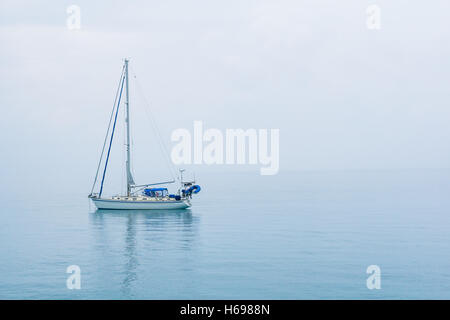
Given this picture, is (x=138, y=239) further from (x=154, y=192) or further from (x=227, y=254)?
(x=154, y=192)

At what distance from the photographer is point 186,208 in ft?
254

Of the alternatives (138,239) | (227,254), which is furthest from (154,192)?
(227,254)

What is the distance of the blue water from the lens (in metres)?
30.8

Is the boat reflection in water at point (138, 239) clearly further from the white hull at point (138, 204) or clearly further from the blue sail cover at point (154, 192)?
the blue sail cover at point (154, 192)

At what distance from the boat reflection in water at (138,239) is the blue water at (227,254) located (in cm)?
11

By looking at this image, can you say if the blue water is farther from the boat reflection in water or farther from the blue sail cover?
the blue sail cover

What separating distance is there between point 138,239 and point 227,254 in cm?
1163

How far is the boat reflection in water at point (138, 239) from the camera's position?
3641 cm

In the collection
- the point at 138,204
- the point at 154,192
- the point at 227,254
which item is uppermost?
the point at 154,192

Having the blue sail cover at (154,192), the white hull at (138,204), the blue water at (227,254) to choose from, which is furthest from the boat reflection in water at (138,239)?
the blue sail cover at (154,192)

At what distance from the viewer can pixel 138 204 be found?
72062 mm

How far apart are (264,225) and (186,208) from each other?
21.3 meters
